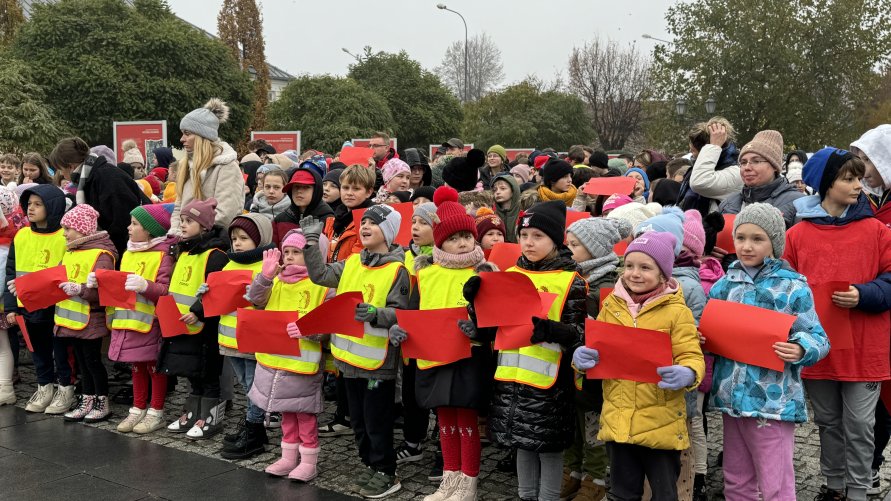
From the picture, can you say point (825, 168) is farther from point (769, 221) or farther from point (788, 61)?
point (788, 61)

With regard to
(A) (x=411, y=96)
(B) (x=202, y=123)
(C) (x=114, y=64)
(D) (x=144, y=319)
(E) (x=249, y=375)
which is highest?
(C) (x=114, y=64)

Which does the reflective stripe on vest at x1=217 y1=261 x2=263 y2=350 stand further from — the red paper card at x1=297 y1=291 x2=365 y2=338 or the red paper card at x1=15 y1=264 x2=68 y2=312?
the red paper card at x1=15 y1=264 x2=68 y2=312

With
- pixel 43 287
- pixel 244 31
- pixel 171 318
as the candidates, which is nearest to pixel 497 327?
pixel 171 318

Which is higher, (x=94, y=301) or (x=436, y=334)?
(x=436, y=334)

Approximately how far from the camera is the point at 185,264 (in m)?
6.53

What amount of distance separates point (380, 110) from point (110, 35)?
40.7 feet

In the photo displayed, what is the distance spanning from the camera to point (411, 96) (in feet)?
136

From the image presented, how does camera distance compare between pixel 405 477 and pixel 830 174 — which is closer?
pixel 830 174

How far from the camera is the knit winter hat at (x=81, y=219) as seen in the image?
7.11m

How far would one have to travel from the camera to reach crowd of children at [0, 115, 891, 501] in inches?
168

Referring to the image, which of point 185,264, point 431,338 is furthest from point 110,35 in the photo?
point 431,338

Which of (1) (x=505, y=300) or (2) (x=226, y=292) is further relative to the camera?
(2) (x=226, y=292)

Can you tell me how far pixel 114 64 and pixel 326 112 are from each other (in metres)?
11.2

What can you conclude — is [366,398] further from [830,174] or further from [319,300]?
[830,174]
